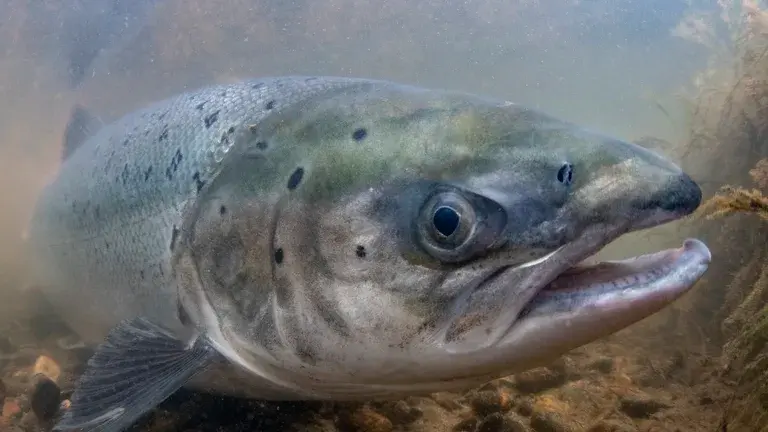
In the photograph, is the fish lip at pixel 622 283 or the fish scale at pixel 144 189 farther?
the fish scale at pixel 144 189

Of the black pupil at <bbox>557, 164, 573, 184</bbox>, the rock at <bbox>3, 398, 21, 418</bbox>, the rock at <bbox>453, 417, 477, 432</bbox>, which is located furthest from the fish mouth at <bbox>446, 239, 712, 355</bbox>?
the rock at <bbox>3, 398, 21, 418</bbox>

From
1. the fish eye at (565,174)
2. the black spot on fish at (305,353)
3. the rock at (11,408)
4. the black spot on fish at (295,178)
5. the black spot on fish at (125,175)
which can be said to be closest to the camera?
the fish eye at (565,174)

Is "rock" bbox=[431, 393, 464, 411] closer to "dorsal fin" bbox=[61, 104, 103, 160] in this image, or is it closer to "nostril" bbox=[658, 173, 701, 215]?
"nostril" bbox=[658, 173, 701, 215]

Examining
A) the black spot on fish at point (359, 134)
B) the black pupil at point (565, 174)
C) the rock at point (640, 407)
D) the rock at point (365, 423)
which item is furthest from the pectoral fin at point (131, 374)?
the rock at point (640, 407)

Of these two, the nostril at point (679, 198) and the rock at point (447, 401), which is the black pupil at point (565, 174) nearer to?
the nostril at point (679, 198)

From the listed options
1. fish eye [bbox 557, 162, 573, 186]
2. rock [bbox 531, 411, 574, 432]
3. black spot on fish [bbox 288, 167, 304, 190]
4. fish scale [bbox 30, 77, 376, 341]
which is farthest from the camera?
rock [bbox 531, 411, 574, 432]

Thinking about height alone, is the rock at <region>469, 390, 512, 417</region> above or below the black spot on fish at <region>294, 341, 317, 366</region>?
below

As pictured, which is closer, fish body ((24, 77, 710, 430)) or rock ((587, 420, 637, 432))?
fish body ((24, 77, 710, 430))
